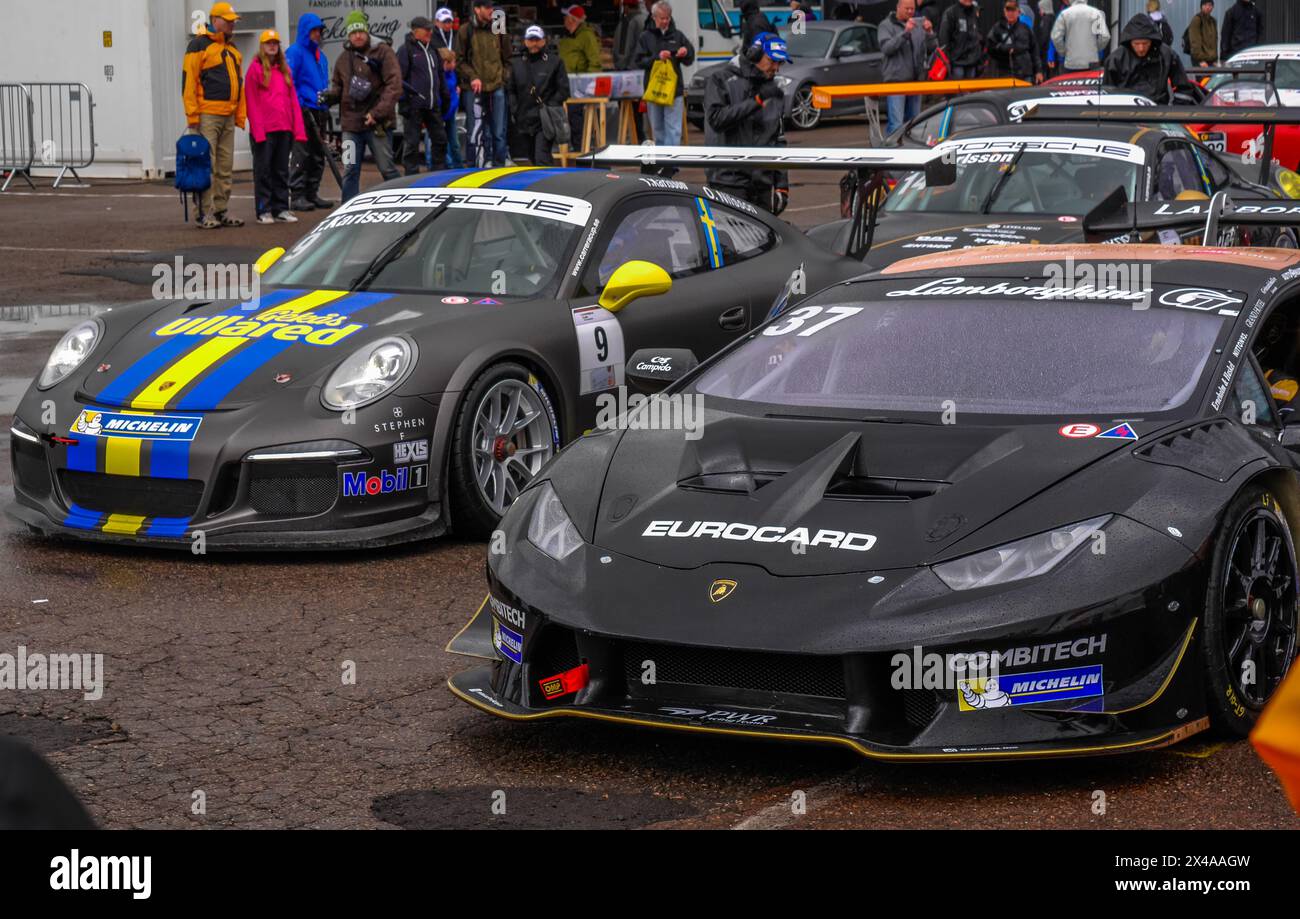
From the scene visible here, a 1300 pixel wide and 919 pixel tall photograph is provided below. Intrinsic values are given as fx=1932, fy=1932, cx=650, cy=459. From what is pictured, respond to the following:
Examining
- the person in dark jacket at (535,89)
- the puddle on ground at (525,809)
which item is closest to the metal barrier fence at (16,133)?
the person in dark jacket at (535,89)

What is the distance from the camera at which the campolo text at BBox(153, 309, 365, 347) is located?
7312 mm

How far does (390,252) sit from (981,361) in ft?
11.3

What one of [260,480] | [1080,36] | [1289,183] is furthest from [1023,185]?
[1080,36]

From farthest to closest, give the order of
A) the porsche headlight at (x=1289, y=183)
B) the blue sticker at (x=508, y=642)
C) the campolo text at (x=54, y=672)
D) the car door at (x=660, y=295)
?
the porsche headlight at (x=1289, y=183) < the car door at (x=660, y=295) < the campolo text at (x=54, y=672) < the blue sticker at (x=508, y=642)

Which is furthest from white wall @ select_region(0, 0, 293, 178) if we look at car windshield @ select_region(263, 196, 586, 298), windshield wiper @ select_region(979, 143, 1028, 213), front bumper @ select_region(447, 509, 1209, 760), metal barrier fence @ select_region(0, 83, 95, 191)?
front bumper @ select_region(447, 509, 1209, 760)

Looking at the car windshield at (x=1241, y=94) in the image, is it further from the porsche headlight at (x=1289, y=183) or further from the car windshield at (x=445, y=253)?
the car windshield at (x=445, y=253)

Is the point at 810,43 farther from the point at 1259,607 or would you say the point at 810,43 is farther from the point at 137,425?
the point at 1259,607

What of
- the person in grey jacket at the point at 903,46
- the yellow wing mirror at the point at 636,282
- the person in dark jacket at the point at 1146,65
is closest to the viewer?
the yellow wing mirror at the point at 636,282

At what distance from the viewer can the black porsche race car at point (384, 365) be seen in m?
6.89

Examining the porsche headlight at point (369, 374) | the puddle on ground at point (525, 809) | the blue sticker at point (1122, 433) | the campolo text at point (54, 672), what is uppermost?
the blue sticker at point (1122, 433)

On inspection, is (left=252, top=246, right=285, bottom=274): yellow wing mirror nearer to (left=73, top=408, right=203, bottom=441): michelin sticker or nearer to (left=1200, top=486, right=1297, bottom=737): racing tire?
(left=73, top=408, right=203, bottom=441): michelin sticker

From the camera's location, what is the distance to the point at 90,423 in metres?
7.04

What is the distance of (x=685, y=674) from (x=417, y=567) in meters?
2.55

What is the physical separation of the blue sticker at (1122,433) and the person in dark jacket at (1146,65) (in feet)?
40.2
